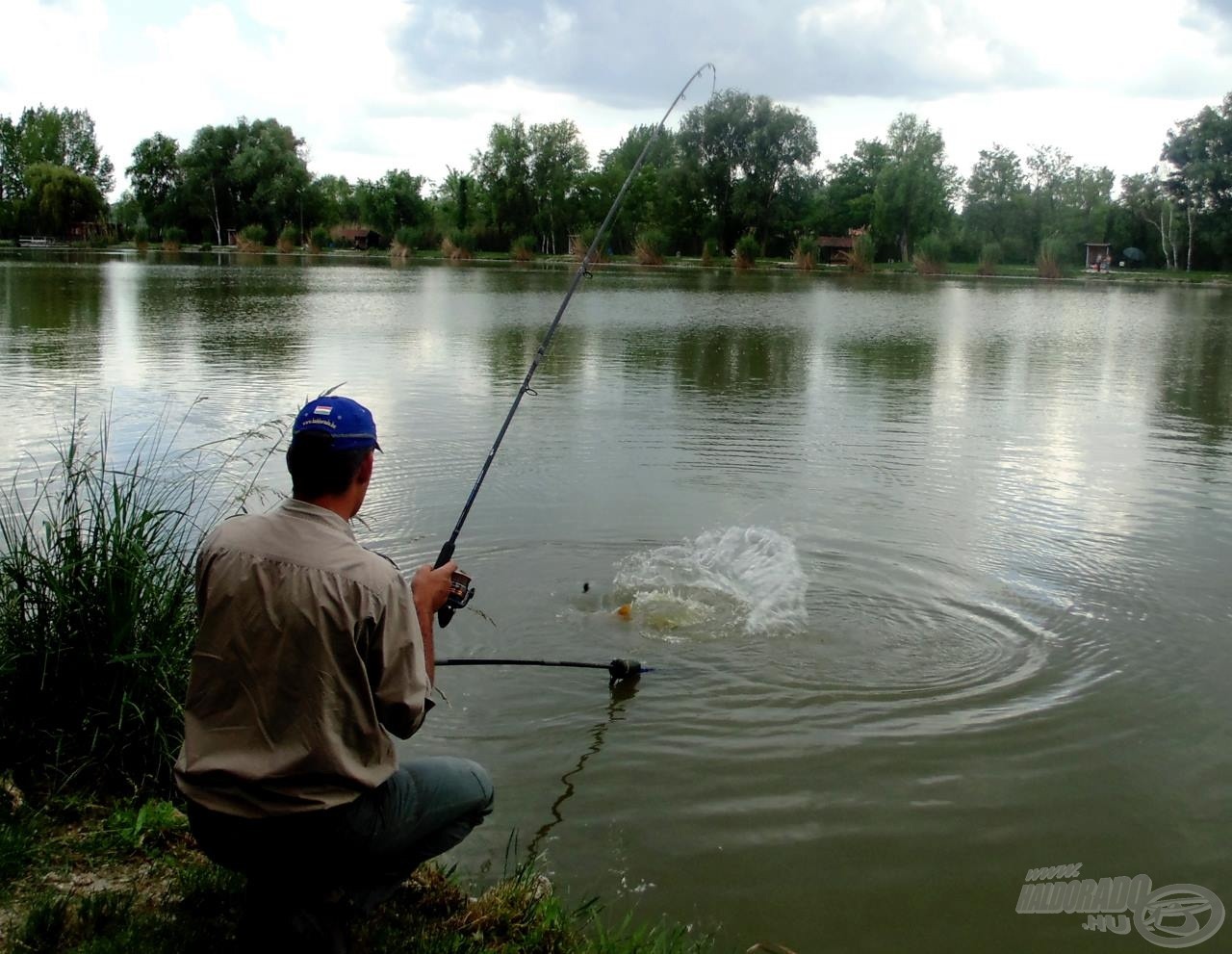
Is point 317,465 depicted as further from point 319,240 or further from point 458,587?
point 319,240

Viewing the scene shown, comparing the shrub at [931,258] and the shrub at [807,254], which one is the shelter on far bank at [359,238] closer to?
the shrub at [807,254]

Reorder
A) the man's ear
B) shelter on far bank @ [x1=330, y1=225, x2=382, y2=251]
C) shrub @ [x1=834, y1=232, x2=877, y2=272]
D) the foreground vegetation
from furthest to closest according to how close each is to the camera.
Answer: shelter on far bank @ [x1=330, y1=225, x2=382, y2=251], shrub @ [x1=834, y1=232, x2=877, y2=272], the foreground vegetation, the man's ear

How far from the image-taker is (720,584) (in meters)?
7.60

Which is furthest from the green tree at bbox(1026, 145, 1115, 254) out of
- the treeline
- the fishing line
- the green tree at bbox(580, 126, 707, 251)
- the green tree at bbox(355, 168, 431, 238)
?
the fishing line

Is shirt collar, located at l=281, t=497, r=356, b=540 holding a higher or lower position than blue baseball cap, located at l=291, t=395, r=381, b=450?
lower

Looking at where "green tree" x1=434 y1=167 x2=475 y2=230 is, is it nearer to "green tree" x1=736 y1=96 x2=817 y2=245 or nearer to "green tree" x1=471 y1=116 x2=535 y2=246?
"green tree" x1=471 y1=116 x2=535 y2=246

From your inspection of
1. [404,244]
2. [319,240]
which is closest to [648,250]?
[404,244]

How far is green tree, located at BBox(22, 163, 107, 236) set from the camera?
3516 inches

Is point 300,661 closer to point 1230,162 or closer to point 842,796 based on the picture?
point 842,796

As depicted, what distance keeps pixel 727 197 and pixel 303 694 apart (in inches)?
3466

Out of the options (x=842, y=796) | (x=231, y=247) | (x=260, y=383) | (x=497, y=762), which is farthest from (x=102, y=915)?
(x=231, y=247)

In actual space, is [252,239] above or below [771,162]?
below

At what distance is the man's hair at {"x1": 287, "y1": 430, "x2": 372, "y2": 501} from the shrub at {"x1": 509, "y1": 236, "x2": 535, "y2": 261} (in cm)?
8317

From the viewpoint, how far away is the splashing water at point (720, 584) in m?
6.99
